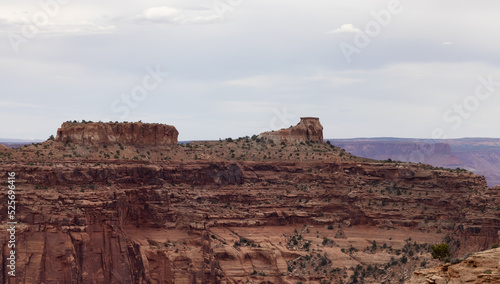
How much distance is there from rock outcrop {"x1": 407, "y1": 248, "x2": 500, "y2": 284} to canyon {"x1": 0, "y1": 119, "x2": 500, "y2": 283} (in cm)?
4509

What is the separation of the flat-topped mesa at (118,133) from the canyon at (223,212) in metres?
0.14

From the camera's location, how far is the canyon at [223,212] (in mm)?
84375

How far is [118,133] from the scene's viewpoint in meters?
97.4

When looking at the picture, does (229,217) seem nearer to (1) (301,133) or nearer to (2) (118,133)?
(2) (118,133)

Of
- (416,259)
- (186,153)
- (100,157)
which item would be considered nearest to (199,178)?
(186,153)

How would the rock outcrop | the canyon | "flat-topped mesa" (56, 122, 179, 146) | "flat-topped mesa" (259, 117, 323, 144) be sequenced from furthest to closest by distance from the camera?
1. "flat-topped mesa" (259, 117, 323, 144)
2. "flat-topped mesa" (56, 122, 179, 146)
3. the canyon
4. the rock outcrop

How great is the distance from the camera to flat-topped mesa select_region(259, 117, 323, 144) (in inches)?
4313

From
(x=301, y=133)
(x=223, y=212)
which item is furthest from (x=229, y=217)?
(x=301, y=133)

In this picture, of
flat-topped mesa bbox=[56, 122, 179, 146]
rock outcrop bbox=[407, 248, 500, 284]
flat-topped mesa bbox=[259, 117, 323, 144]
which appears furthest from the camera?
flat-topped mesa bbox=[259, 117, 323, 144]

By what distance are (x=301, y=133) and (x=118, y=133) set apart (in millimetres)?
22215

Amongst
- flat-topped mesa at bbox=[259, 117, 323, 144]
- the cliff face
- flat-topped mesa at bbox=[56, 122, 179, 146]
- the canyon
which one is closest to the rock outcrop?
the canyon

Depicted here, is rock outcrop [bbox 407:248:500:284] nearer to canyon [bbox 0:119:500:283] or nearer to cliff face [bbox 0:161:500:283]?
canyon [bbox 0:119:500:283]

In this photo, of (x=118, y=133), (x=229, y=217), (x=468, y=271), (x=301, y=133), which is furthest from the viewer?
(x=301, y=133)

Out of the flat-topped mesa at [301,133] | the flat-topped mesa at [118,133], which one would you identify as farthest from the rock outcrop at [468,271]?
the flat-topped mesa at [301,133]
